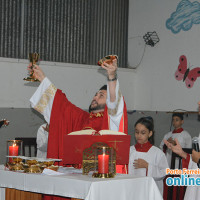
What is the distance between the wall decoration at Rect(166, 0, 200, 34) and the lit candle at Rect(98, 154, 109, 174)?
6103 millimetres

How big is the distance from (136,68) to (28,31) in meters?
2.67

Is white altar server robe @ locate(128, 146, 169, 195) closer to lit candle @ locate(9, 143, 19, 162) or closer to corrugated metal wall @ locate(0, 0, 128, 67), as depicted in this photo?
lit candle @ locate(9, 143, 19, 162)

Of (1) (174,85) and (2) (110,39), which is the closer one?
(1) (174,85)

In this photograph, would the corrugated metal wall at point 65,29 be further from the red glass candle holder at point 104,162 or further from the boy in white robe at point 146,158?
the red glass candle holder at point 104,162

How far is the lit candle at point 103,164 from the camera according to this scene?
3309mm

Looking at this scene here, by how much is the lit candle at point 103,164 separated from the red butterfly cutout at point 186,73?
Answer: 582 cm

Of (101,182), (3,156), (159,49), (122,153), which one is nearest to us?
(101,182)

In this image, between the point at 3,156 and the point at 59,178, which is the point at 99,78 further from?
the point at 59,178

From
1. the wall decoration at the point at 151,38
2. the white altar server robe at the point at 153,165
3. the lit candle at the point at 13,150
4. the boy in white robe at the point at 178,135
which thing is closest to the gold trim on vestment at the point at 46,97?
the lit candle at the point at 13,150

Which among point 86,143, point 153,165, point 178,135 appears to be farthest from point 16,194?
point 178,135

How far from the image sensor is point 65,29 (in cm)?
942

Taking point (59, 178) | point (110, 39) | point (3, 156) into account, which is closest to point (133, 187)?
point (59, 178)

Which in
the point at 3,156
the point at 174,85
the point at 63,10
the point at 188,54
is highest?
the point at 63,10

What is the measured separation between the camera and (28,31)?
29.4 feet
